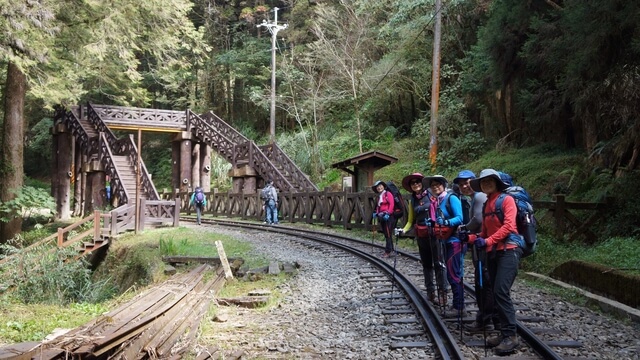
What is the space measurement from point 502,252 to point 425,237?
172 cm

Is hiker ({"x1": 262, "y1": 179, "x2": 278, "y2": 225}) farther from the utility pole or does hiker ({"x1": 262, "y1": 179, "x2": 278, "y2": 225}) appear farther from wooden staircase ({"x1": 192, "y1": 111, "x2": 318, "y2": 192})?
the utility pole

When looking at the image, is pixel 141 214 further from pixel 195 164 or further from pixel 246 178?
pixel 195 164

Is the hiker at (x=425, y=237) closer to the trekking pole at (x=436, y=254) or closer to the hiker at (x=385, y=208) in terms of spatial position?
the trekking pole at (x=436, y=254)

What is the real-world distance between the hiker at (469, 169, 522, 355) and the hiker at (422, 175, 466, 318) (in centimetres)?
92

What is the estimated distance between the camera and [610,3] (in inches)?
347

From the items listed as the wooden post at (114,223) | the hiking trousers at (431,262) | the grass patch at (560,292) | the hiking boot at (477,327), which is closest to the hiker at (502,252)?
the hiking boot at (477,327)

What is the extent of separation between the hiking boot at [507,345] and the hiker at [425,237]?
5.11 ft

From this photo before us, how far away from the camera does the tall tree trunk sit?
1563 centimetres

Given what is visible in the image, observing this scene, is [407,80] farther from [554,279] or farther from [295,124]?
[554,279]

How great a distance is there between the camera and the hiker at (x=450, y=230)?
247 inches

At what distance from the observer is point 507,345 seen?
5023 mm

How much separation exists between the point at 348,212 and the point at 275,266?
818 centimetres

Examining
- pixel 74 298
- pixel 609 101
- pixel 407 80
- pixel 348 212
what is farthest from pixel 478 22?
pixel 74 298

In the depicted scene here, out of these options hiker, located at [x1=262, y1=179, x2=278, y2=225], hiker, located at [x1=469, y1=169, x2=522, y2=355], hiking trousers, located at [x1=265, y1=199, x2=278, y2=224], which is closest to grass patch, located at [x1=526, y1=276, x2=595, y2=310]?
hiker, located at [x1=469, y1=169, x2=522, y2=355]
